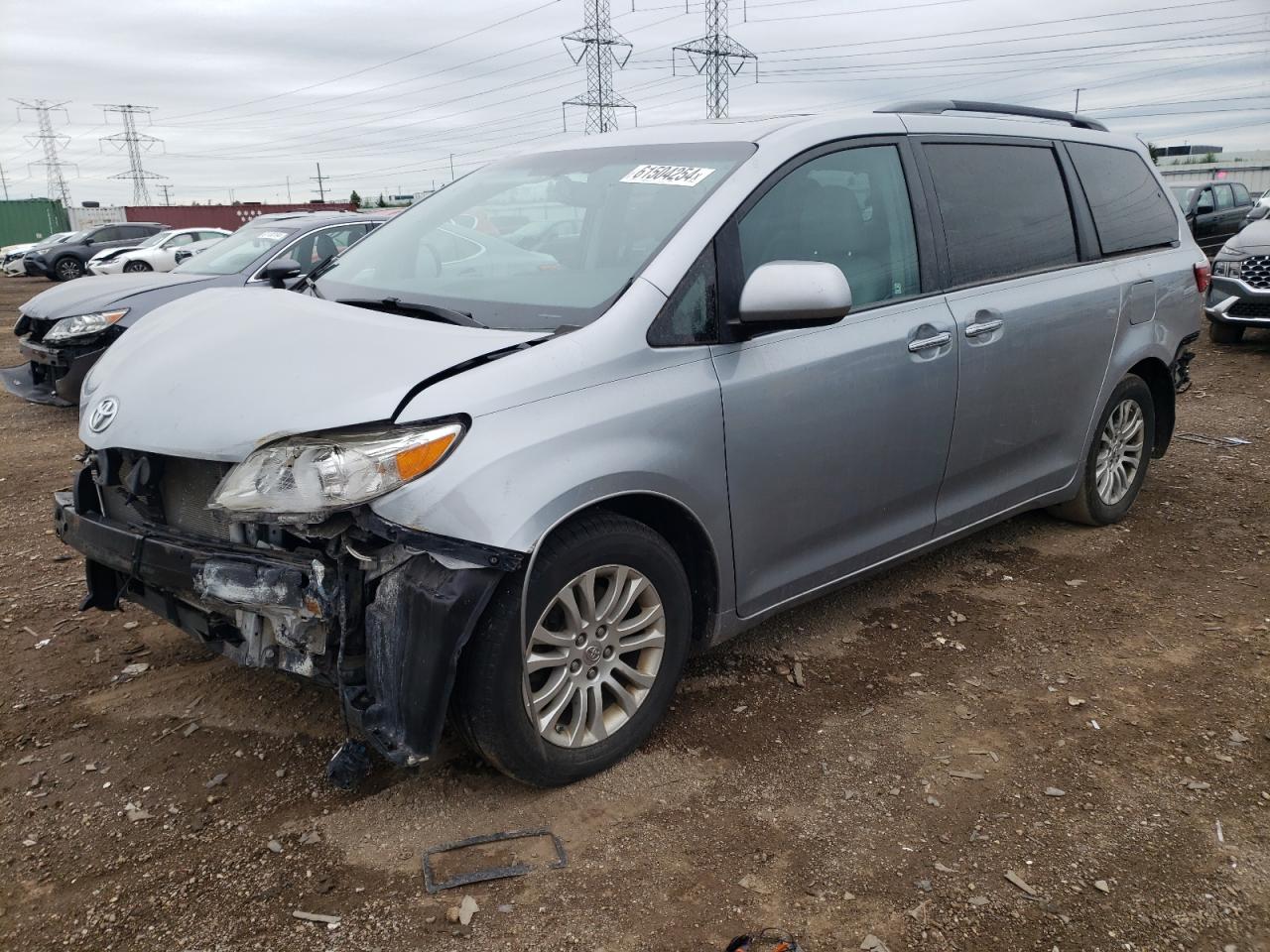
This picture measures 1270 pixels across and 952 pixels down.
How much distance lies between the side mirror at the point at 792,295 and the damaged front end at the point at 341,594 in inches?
39.8

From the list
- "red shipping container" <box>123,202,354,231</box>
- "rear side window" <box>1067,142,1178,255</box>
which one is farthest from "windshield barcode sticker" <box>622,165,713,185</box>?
"red shipping container" <box>123,202,354,231</box>

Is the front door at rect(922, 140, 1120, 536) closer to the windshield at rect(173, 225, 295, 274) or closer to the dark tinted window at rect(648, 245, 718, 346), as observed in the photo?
the dark tinted window at rect(648, 245, 718, 346)

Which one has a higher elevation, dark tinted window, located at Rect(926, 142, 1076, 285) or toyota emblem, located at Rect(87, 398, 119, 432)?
dark tinted window, located at Rect(926, 142, 1076, 285)

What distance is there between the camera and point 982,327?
3766 millimetres

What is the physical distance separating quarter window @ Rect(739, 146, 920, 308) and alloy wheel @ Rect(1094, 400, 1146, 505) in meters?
1.77

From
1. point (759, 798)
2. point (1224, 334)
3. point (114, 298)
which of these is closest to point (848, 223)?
point (759, 798)

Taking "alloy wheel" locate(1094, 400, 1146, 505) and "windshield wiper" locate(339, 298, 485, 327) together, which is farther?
"alloy wheel" locate(1094, 400, 1146, 505)

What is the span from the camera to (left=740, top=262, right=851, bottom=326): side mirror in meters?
2.87

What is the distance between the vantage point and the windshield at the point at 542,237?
3035 millimetres

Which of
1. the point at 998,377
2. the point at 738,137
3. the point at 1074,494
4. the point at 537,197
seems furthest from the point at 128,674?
the point at 1074,494

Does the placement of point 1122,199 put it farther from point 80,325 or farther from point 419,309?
point 80,325

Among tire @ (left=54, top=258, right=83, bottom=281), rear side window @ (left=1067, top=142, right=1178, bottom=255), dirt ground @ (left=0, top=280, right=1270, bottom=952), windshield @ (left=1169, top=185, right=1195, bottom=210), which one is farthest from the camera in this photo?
tire @ (left=54, top=258, right=83, bottom=281)

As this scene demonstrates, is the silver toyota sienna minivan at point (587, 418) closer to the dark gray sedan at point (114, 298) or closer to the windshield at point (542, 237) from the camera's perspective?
the windshield at point (542, 237)

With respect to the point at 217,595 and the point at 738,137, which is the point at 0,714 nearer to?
the point at 217,595
